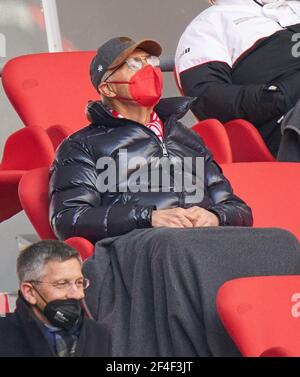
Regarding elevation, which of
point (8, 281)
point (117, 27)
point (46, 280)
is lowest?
point (8, 281)

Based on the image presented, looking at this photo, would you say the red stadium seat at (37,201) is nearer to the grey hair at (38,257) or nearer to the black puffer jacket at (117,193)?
the black puffer jacket at (117,193)

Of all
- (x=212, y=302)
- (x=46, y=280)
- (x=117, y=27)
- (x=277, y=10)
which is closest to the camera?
(x=46, y=280)

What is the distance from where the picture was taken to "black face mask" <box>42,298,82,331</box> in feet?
10.6

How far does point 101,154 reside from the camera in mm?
4191

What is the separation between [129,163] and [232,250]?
595mm

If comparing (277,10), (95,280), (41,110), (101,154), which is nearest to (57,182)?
(101,154)

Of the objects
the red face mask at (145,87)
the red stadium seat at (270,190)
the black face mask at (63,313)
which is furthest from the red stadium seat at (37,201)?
the black face mask at (63,313)

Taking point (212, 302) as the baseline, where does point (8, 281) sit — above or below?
below

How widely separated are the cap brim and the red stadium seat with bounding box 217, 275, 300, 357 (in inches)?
41.8

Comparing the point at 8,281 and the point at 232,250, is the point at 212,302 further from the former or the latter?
the point at 8,281

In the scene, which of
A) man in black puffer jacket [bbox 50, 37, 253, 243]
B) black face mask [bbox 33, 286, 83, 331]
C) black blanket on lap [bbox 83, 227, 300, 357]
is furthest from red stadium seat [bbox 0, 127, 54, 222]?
black face mask [bbox 33, 286, 83, 331]

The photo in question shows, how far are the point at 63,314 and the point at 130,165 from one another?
3.40 ft

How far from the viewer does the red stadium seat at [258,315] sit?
3422mm

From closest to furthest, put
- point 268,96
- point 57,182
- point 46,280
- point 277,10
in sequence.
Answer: point 46,280, point 57,182, point 268,96, point 277,10
